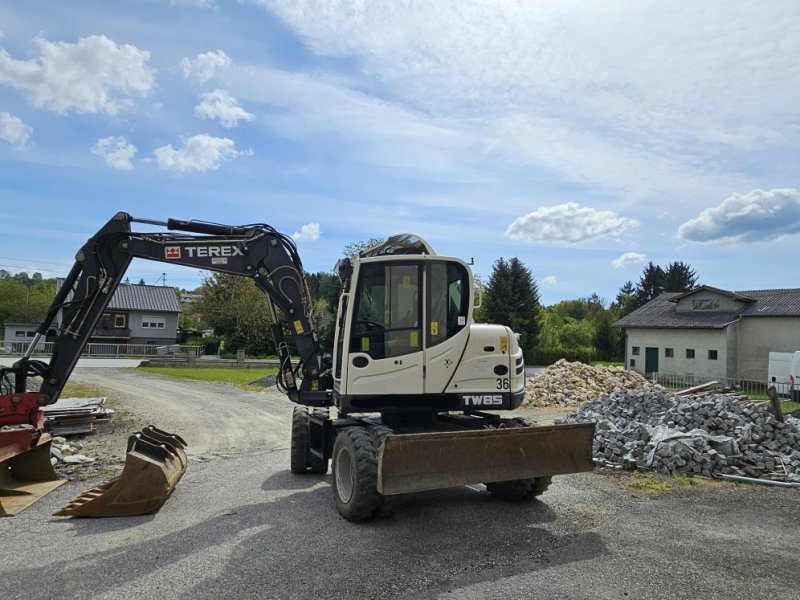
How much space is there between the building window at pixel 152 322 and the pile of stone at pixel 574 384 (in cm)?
4025

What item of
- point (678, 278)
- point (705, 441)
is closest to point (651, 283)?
point (678, 278)

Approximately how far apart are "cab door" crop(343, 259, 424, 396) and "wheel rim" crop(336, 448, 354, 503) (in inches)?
28.2

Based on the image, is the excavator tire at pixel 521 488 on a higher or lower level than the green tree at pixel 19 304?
lower

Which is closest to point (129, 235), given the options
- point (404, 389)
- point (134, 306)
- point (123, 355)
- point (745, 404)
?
point (404, 389)

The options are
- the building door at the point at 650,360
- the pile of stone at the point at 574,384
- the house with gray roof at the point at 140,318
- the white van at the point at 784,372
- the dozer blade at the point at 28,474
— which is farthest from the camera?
the house with gray roof at the point at 140,318

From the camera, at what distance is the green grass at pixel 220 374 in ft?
84.7

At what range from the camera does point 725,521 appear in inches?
268

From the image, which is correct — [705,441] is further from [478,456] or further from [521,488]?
[478,456]

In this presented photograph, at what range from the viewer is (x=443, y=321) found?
6.98m

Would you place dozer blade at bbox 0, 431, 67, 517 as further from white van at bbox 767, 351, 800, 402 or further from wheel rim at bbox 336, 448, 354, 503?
white van at bbox 767, 351, 800, 402

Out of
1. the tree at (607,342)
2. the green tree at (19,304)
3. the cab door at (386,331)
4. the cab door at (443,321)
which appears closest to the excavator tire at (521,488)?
the cab door at (443,321)

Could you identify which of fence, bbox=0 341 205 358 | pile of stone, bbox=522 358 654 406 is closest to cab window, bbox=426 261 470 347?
pile of stone, bbox=522 358 654 406

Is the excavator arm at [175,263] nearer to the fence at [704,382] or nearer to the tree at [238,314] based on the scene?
the fence at [704,382]

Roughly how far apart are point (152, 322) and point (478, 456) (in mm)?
52580
